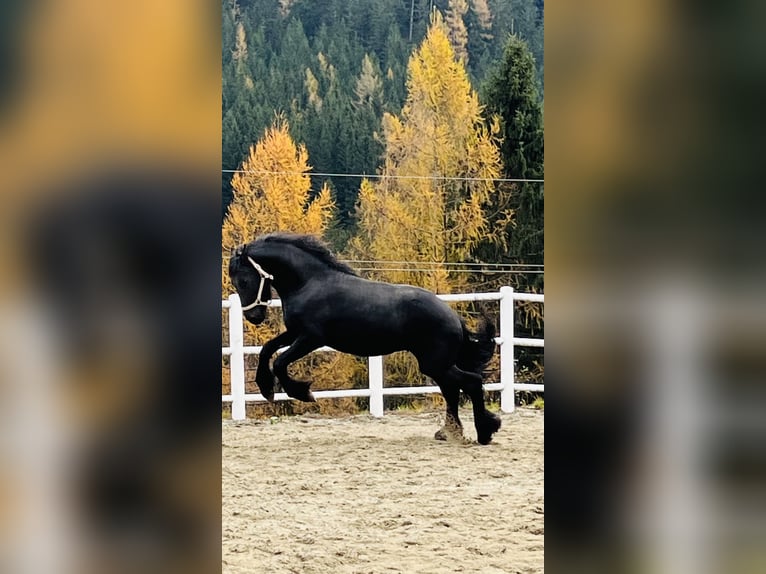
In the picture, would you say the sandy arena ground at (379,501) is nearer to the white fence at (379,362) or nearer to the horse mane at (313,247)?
the white fence at (379,362)

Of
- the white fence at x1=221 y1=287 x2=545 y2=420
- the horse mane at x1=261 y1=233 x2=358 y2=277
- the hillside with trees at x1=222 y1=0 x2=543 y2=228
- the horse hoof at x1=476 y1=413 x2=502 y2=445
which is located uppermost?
the hillside with trees at x1=222 y1=0 x2=543 y2=228

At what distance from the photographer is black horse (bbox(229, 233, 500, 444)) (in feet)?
20.0

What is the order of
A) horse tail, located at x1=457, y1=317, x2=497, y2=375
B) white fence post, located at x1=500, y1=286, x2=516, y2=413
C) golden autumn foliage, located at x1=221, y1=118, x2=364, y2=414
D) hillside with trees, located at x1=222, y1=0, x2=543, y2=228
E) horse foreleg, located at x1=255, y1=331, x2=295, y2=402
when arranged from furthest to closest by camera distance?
hillside with trees, located at x1=222, y1=0, x2=543, y2=228 → golden autumn foliage, located at x1=221, y1=118, x2=364, y2=414 → white fence post, located at x1=500, y1=286, x2=516, y2=413 → horse tail, located at x1=457, y1=317, x2=497, y2=375 → horse foreleg, located at x1=255, y1=331, x2=295, y2=402

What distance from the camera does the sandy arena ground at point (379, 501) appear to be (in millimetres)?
3896

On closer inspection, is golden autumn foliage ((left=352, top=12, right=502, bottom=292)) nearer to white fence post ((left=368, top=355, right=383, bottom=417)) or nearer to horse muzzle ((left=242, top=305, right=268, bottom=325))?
white fence post ((left=368, top=355, right=383, bottom=417))

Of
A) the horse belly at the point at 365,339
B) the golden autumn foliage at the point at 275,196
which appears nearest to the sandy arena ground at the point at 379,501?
the horse belly at the point at 365,339

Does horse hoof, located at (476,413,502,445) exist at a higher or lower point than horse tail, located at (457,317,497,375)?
lower
